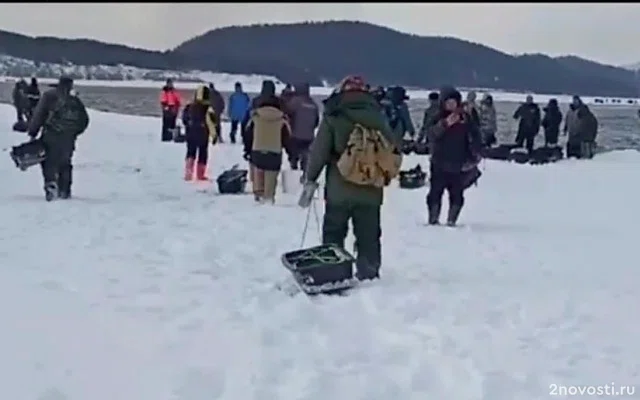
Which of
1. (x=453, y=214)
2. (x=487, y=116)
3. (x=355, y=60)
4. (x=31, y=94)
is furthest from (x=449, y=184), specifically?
(x=355, y=60)

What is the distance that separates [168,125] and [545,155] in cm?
852

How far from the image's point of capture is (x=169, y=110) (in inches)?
930

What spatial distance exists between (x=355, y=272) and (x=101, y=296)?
1892 mm

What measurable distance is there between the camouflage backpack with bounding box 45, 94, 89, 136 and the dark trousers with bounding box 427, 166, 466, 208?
4.19m

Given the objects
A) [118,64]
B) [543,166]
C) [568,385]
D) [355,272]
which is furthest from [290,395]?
[118,64]

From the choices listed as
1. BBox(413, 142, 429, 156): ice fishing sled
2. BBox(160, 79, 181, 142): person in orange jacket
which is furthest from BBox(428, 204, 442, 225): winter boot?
BBox(160, 79, 181, 142): person in orange jacket

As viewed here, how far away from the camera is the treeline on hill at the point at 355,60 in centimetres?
2325

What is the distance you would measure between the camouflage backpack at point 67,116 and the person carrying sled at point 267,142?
2.06 metres

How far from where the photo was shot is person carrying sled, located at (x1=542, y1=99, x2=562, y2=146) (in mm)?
23297

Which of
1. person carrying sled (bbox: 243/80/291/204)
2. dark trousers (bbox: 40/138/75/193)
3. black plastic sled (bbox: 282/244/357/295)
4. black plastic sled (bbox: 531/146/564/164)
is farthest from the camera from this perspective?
black plastic sled (bbox: 531/146/564/164)

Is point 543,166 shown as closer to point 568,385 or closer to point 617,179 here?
point 617,179

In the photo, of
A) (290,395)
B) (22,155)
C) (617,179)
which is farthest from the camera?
(617,179)

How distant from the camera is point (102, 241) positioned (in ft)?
29.6

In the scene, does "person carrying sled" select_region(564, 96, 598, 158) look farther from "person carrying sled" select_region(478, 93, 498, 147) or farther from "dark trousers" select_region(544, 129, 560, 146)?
"person carrying sled" select_region(478, 93, 498, 147)
